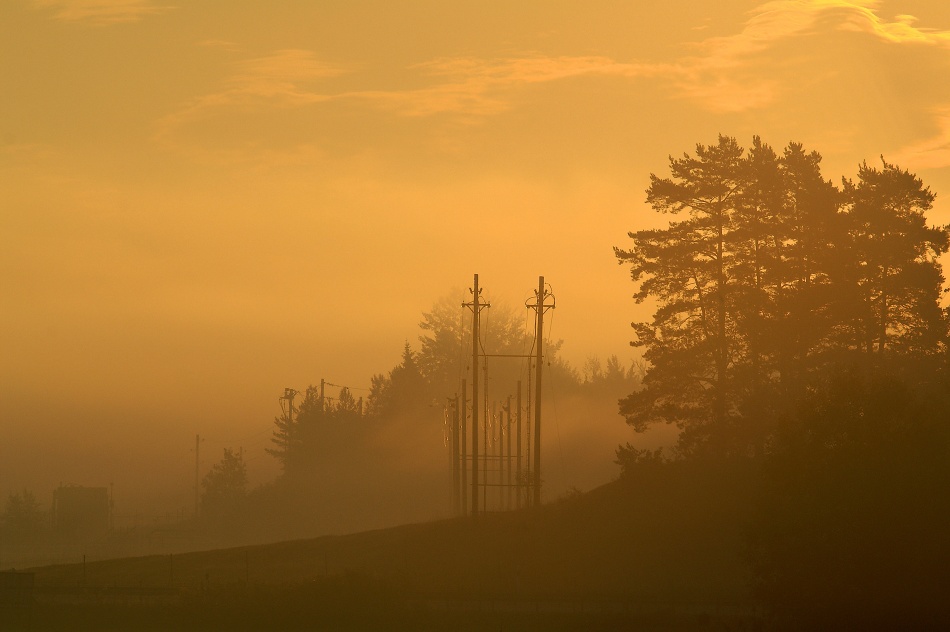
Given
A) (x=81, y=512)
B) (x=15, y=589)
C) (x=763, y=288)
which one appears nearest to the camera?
(x=15, y=589)

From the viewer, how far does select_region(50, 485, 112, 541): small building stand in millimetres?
168125

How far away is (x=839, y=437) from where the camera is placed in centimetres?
3959

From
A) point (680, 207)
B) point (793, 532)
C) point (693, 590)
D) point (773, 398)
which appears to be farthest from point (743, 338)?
point (793, 532)

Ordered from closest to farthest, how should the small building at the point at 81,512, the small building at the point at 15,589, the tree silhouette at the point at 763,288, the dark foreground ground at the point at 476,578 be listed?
the dark foreground ground at the point at 476,578 → the small building at the point at 15,589 → the tree silhouette at the point at 763,288 → the small building at the point at 81,512

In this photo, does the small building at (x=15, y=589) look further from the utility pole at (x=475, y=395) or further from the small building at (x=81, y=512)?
the small building at (x=81, y=512)

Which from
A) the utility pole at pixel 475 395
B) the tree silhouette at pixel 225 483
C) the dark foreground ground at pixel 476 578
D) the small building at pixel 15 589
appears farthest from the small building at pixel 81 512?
the small building at pixel 15 589

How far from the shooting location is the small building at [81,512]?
6619 inches

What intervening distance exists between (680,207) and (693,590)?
2246cm

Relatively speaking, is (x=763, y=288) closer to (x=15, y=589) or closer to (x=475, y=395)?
(x=475, y=395)

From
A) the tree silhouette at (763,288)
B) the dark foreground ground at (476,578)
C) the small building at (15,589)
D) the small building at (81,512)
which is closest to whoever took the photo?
the dark foreground ground at (476,578)

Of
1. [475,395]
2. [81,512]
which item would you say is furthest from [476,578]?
[81,512]

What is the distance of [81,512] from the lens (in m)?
169

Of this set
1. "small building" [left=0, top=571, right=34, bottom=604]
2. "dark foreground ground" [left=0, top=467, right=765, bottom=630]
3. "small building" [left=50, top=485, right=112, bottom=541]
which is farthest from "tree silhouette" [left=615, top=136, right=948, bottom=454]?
"small building" [left=50, top=485, right=112, bottom=541]

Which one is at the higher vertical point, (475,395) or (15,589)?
(475,395)
